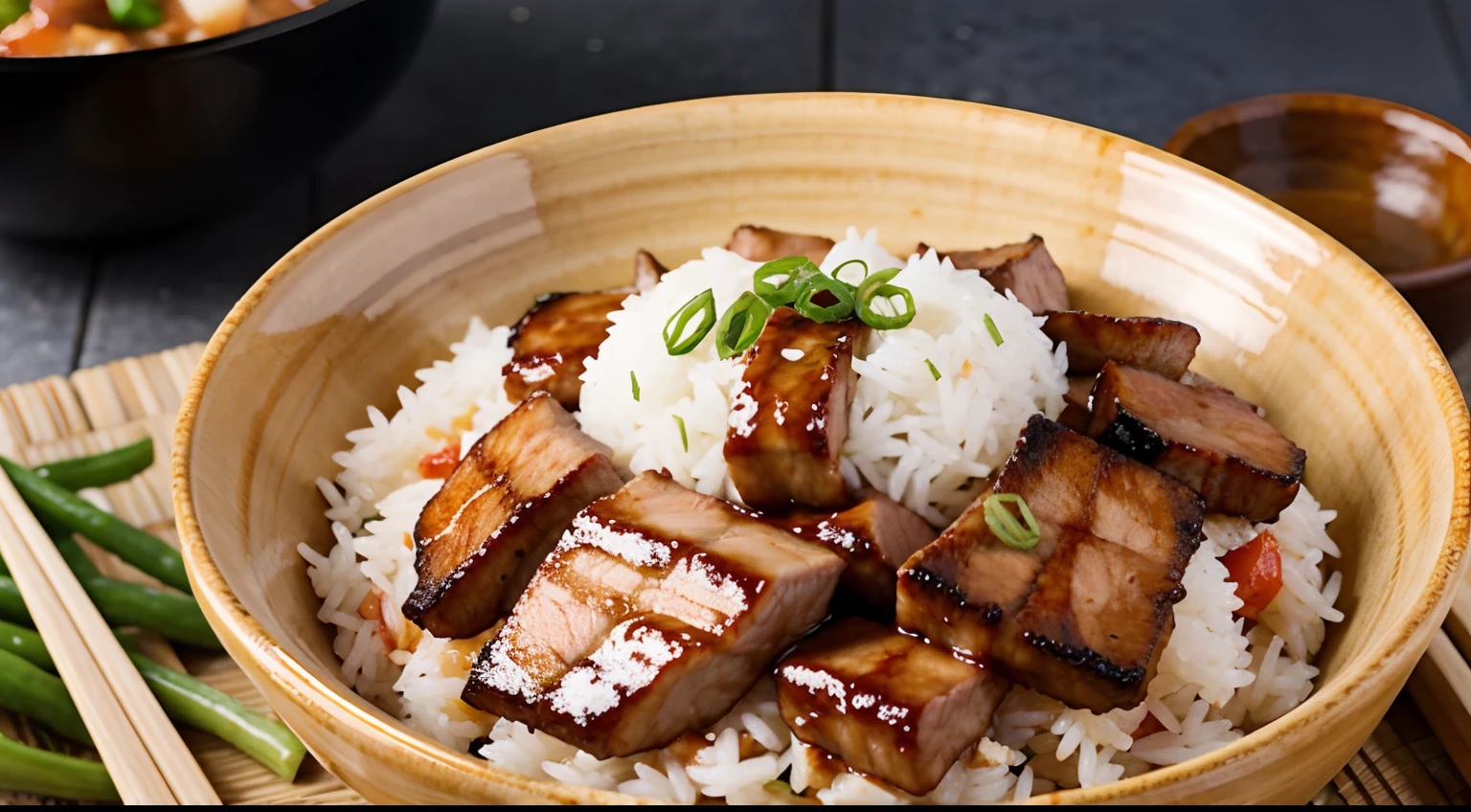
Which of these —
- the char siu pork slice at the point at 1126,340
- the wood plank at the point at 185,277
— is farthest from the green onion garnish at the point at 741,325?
the wood plank at the point at 185,277

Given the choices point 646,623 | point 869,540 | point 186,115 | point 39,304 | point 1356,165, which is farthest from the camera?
point 39,304

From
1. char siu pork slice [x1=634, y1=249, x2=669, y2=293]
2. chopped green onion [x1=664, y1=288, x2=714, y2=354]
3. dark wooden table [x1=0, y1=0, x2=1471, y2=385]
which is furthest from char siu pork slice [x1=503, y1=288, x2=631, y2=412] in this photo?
dark wooden table [x1=0, y1=0, x2=1471, y2=385]

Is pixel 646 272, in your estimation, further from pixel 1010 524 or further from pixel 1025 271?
pixel 1010 524

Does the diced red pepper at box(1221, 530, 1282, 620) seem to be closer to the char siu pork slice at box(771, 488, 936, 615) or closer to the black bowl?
the char siu pork slice at box(771, 488, 936, 615)

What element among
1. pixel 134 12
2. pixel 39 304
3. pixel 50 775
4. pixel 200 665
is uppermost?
pixel 134 12

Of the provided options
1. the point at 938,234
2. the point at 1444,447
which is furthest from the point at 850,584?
the point at 938,234

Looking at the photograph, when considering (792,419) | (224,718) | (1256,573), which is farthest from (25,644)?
(1256,573)

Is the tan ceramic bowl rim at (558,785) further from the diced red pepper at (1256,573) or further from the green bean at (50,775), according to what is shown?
the green bean at (50,775)
